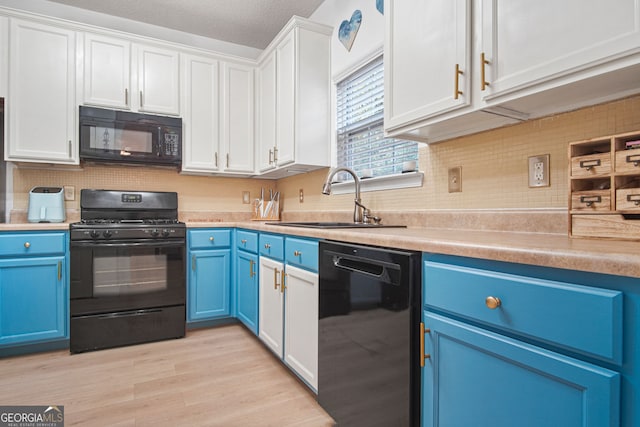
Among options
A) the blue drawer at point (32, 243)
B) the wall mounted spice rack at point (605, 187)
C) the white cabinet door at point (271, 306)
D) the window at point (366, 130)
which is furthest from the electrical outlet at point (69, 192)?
the wall mounted spice rack at point (605, 187)

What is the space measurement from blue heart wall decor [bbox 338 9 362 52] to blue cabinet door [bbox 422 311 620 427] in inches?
83.2

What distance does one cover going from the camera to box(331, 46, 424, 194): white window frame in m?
2.01

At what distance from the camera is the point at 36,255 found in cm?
238

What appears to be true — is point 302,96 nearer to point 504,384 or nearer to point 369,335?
point 369,335

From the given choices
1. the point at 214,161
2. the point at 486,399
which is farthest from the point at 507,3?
the point at 214,161

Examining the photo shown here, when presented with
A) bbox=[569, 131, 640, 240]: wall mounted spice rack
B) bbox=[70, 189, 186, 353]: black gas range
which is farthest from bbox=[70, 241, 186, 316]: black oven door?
bbox=[569, 131, 640, 240]: wall mounted spice rack

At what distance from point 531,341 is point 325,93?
92.8 inches

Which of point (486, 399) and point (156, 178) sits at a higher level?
point (156, 178)

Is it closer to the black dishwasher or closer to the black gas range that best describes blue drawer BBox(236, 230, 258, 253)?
the black gas range

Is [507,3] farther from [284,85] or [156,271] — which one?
[156,271]

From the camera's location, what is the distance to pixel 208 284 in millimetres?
2873

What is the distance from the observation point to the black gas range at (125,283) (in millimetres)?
2455

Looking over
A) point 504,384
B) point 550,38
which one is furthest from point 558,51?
point 504,384

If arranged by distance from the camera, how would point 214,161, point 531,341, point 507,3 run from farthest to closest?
point 214,161
point 507,3
point 531,341
